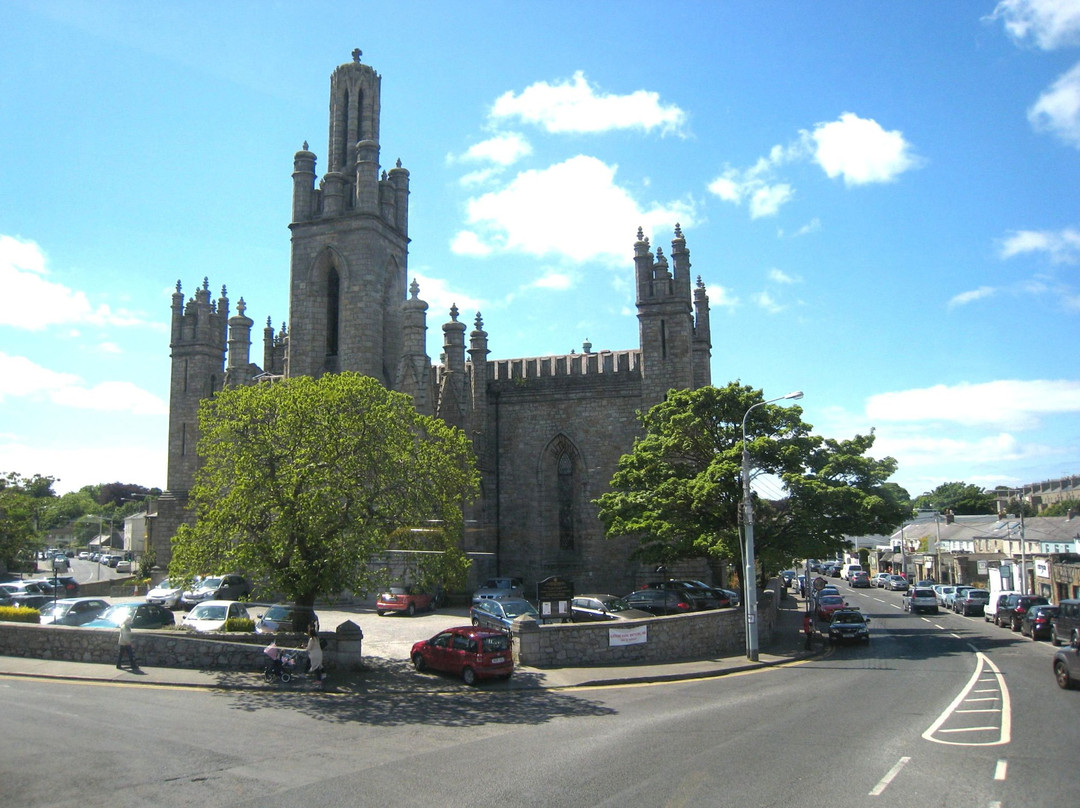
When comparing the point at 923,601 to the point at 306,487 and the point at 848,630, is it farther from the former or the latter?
the point at 306,487

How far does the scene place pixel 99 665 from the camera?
19.2m

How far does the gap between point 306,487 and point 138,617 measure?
752cm

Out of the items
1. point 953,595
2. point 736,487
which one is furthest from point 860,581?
point 736,487

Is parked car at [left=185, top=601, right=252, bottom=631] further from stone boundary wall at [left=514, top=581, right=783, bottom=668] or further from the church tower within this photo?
the church tower

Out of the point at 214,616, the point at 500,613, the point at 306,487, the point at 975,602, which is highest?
the point at 306,487


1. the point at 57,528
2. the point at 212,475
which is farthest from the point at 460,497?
the point at 57,528

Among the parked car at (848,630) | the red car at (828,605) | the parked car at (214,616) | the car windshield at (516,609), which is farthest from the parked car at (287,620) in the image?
the red car at (828,605)

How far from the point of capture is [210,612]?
77.6ft

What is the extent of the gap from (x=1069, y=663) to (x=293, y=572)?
56.8 ft

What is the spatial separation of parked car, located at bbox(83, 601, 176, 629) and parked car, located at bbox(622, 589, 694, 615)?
15688 mm

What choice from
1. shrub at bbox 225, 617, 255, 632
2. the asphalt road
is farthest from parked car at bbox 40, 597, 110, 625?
the asphalt road

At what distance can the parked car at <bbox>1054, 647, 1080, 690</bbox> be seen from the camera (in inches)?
653

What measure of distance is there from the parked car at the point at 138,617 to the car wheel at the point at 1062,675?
22.7 metres

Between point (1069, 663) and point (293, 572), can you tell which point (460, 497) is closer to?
point (293, 572)
